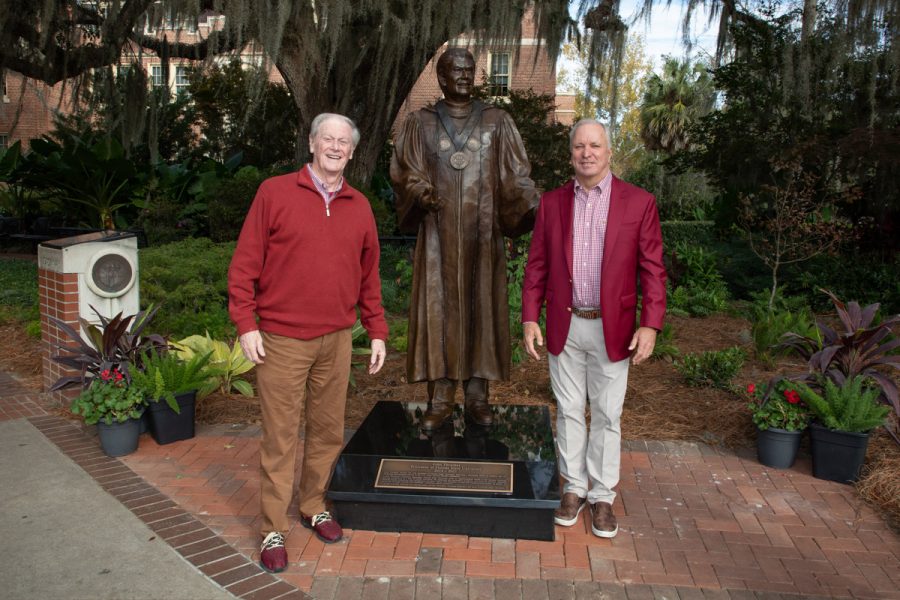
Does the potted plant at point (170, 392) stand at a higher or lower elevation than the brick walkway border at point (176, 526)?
higher

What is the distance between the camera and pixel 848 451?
416cm

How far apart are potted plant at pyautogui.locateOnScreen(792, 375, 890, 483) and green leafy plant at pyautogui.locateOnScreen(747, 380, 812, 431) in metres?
0.08

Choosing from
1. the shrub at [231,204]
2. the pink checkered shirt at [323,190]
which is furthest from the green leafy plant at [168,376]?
the shrub at [231,204]

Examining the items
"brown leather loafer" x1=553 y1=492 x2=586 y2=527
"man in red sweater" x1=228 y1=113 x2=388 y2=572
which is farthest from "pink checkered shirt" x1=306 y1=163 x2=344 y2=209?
"brown leather loafer" x1=553 y1=492 x2=586 y2=527

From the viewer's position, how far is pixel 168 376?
4.69 meters

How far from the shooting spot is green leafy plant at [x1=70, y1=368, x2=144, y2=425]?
445 centimetres

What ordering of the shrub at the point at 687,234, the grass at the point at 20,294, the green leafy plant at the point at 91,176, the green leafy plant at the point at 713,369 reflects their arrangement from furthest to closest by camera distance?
the shrub at the point at 687,234 < the green leafy plant at the point at 91,176 < the grass at the point at 20,294 < the green leafy plant at the point at 713,369

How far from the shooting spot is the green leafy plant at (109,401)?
445 centimetres

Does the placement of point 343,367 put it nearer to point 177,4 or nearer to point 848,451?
point 848,451

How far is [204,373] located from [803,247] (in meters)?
7.67

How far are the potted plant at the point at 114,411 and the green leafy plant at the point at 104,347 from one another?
A: 21cm

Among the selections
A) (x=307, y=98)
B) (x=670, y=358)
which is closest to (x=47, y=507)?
(x=670, y=358)

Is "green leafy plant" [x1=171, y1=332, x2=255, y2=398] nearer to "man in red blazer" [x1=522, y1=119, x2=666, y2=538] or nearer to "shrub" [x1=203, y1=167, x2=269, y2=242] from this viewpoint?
"man in red blazer" [x1=522, y1=119, x2=666, y2=538]

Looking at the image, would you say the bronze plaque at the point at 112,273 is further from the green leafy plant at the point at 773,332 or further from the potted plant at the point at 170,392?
the green leafy plant at the point at 773,332
